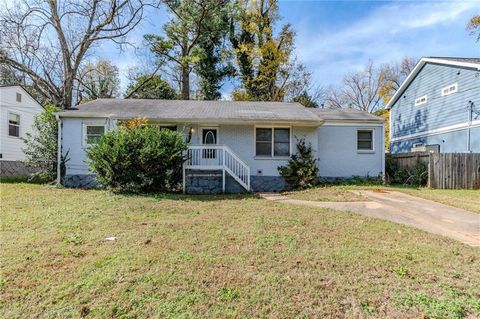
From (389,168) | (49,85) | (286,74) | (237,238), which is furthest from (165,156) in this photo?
(286,74)

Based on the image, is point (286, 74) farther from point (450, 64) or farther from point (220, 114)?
point (220, 114)

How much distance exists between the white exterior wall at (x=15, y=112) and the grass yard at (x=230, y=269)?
1205 centimetres

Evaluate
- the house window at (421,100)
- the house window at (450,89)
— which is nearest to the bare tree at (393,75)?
the house window at (421,100)

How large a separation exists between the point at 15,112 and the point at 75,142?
7374 millimetres

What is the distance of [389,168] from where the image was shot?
553 inches

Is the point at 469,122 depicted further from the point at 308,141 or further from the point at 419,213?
the point at 419,213

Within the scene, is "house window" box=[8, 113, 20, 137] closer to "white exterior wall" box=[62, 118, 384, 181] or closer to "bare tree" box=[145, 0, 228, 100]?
"white exterior wall" box=[62, 118, 384, 181]

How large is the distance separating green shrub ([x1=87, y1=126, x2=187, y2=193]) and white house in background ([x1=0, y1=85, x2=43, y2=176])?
9.36m

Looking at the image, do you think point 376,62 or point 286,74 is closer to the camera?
point 286,74

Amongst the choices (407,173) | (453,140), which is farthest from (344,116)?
(453,140)

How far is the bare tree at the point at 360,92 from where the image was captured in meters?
33.5

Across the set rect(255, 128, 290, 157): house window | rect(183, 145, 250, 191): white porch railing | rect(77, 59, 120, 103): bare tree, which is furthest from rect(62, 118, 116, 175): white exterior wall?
rect(77, 59, 120, 103): bare tree

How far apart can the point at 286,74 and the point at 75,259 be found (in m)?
23.7

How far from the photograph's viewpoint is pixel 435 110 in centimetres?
1600
